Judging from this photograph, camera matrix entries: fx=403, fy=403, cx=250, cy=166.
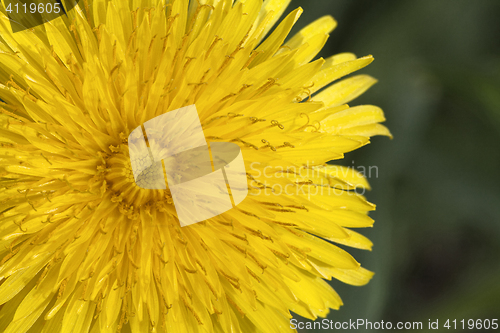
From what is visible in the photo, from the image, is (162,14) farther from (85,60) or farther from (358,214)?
(358,214)

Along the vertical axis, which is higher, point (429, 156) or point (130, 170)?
point (130, 170)

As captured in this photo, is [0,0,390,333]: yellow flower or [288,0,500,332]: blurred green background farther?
[288,0,500,332]: blurred green background

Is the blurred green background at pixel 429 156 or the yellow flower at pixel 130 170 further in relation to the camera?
the blurred green background at pixel 429 156

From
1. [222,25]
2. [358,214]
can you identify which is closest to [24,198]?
[222,25]

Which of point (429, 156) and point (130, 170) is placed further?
point (429, 156)
